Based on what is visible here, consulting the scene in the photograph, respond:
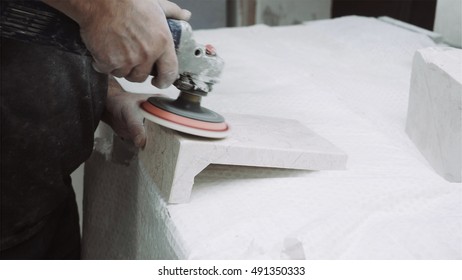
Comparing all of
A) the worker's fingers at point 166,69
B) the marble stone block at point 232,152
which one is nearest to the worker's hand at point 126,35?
the worker's fingers at point 166,69

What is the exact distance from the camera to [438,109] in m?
1.16

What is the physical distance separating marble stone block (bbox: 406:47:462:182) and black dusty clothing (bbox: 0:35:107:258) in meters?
0.72

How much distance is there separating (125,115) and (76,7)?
388 millimetres

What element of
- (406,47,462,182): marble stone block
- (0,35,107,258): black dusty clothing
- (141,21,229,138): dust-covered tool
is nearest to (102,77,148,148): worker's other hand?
(0,35,107,258): black dusty clothing

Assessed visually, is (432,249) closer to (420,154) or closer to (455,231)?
(455,231)

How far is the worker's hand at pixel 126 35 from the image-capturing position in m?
0.78

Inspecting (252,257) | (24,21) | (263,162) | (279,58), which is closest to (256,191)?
(263,162)

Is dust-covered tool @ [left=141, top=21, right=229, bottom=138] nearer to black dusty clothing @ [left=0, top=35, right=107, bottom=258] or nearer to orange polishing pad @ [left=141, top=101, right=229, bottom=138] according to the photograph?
orange polishing pad @ [left=141, top=101, right=229, bottom=138]

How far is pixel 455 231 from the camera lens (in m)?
0.82

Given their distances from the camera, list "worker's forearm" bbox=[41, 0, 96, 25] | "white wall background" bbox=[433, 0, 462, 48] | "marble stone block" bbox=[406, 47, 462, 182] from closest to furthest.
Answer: "worker's forearm" bbox=[41, 0, 96, 25], "marble stone block" bbox=[406, 47, 462, 182], "white wall background" bbox=[433, 0, 462, 48]

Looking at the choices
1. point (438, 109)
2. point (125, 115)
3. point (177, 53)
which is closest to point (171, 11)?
point (177, 53)

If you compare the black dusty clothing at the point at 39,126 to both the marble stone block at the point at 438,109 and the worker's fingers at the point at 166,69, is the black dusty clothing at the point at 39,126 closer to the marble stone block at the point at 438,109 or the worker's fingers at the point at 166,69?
the worker's fingers at the point at 166,69

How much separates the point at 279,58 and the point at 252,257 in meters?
1.23

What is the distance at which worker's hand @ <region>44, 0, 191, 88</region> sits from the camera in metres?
0.78
